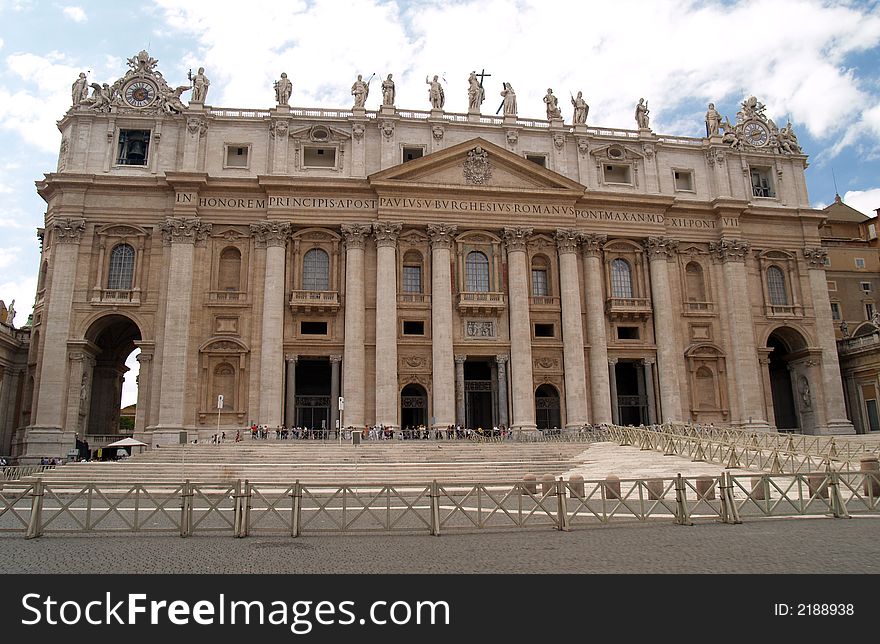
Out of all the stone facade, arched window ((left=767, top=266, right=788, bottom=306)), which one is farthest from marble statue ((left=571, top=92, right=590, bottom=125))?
arched window ((left=767, top=266, right=788, bottom=306))

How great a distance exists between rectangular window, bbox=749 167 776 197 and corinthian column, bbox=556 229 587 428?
1467 centimetres

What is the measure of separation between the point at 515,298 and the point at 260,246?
1528 cm

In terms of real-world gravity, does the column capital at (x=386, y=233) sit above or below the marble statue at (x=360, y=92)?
below

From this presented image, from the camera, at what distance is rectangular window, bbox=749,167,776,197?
161 feet

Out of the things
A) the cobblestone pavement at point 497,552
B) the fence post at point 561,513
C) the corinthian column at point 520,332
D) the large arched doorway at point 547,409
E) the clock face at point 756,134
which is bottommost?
the cobblestone pavement at point 497,552

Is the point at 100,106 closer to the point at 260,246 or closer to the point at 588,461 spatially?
the point at 260,246

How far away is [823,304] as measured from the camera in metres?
46.8

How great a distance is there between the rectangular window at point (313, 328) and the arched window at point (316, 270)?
2.16 metres

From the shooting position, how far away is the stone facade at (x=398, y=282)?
40062mm

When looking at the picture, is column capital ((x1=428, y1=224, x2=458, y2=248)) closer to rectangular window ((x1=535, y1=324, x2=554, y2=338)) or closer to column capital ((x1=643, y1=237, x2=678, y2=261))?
rectangular window ((x1=535, y1=324, x2=554, y2=338))

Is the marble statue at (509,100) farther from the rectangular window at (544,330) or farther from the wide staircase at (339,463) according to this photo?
the wide staircase at (339,463)

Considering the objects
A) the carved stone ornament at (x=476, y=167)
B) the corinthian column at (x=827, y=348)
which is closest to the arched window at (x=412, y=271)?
the carved stone ornament at (x=476, y=167)

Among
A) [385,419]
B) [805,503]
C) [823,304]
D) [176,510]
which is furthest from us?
[823,304]
